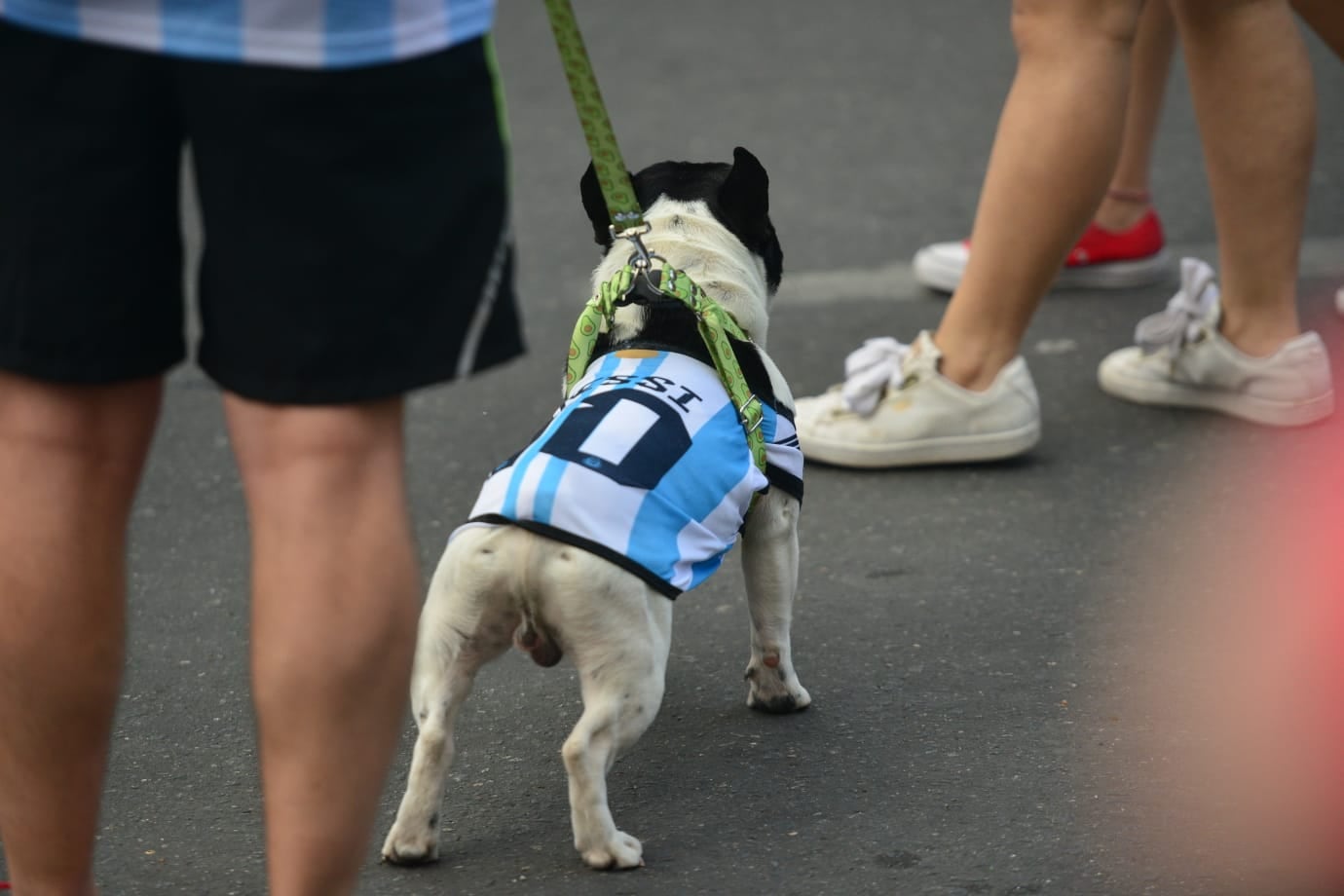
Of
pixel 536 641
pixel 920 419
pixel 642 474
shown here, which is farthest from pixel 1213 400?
pixel 536 641

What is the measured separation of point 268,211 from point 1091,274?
11.9 ft

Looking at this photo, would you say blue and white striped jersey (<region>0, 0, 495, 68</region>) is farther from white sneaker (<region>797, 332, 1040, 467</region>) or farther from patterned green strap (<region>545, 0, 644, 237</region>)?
white sneaker (<region>797, 332, 1040, 467</region>)

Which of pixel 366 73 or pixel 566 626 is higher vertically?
pixel 366 73

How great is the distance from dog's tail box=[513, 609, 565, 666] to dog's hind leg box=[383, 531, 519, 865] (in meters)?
0.02

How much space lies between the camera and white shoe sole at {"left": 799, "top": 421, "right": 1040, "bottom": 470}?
3832mm

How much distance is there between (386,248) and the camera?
1.63 meters

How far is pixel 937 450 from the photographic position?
12.6ft

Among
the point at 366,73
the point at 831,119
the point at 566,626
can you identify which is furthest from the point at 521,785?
the point at 831,119

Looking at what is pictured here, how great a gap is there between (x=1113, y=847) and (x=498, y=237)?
129 cm

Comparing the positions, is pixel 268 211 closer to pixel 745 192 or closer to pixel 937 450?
pixel 745 192

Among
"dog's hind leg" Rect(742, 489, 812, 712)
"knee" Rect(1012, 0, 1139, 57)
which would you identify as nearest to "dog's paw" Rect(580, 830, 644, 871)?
"dog's hind leg" Rect(742, 489, 812, 712)

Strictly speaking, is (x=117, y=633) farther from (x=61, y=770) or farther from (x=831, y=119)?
(x=831, y=119)

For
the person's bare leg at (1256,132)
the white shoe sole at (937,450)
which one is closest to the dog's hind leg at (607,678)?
the white shoe sole at (937,450)

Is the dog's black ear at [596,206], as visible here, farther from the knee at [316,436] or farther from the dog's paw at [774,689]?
the knee at [316,436]
